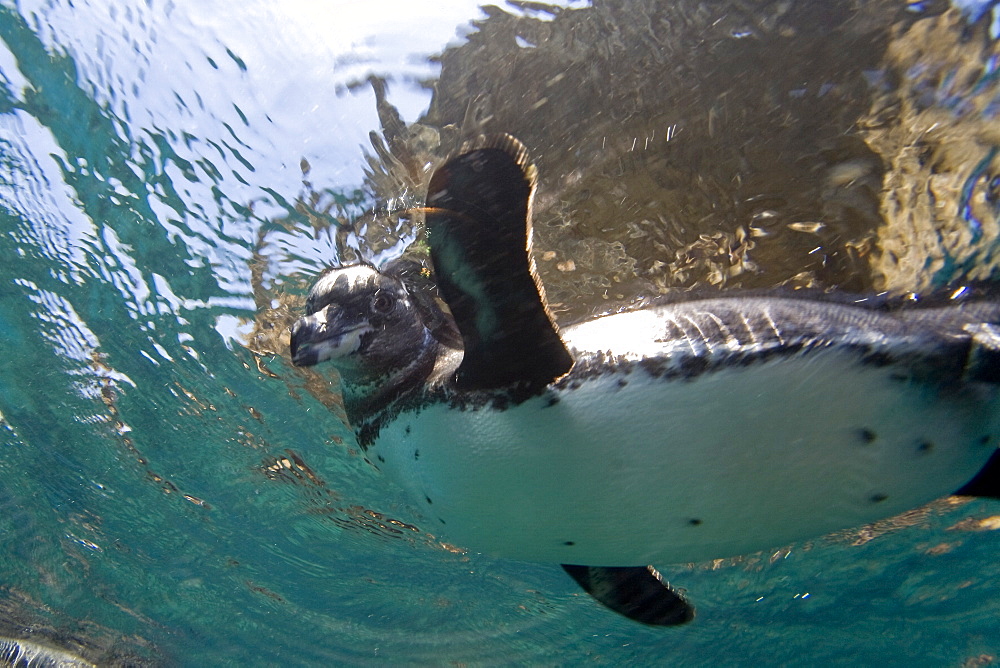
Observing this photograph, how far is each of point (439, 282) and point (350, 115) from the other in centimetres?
169

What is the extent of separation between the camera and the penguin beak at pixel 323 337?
309 cm

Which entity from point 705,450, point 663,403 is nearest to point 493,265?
point 663,403

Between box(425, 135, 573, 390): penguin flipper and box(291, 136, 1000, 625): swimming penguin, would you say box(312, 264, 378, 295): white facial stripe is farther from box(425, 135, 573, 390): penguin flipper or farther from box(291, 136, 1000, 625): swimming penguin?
box(425, 135, 573, 390): penguin flipper

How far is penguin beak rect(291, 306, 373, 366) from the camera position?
10.2 feet

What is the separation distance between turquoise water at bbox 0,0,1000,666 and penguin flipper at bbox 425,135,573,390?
1349 mm

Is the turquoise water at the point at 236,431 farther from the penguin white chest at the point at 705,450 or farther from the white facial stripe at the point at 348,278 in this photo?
the penguin white chest at the point at 705,450

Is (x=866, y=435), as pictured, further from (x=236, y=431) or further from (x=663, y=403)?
(x=236, y=431)

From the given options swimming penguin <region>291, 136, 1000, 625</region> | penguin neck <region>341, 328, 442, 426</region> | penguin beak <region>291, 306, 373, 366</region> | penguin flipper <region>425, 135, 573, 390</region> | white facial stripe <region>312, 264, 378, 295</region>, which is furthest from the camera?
white facial stripe <region>312, 264, 378, 295</region>

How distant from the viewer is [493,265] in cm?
273

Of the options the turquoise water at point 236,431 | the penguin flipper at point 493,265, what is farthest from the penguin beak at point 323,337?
the turquoise water at point 236,431

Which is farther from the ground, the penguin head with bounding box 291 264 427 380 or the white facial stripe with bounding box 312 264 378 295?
the white facial stripe with bounding box 312 264 378 295

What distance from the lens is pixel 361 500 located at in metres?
9.48

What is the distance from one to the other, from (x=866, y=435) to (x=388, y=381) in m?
2.47

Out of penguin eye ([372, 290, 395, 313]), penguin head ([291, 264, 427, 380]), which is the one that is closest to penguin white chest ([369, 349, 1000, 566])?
penguin head ([291, 264, 427, 380])
